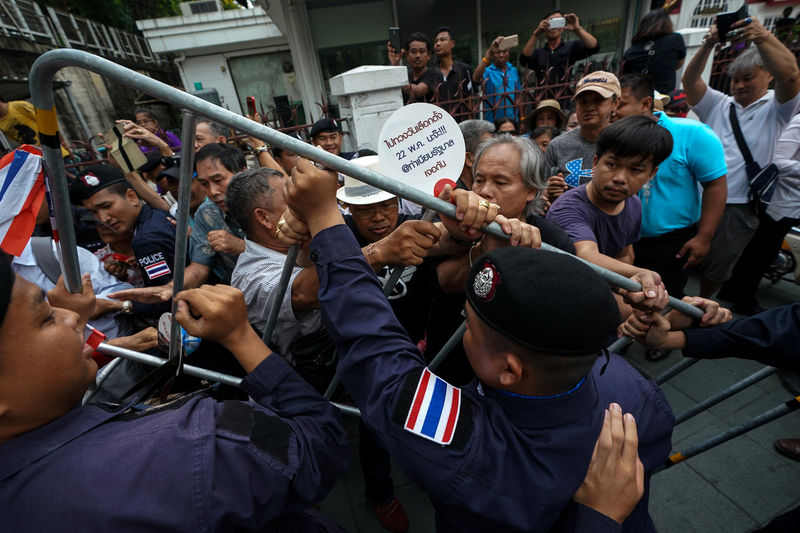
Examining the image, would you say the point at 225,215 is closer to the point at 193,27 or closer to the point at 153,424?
the point at 153,424

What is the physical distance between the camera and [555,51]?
17.7 feet

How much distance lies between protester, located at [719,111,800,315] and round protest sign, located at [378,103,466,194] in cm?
364

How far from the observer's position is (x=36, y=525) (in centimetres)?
73

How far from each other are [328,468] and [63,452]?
2.11 feet

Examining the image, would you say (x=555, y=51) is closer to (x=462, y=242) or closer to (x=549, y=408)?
(x=462, y=242)

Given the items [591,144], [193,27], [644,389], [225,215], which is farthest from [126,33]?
[644,389]

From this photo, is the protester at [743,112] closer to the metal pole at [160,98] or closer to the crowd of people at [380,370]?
the crowd of people at [380,370]

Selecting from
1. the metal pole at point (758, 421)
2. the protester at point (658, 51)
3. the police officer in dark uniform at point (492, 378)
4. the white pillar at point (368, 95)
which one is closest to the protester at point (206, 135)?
the white pillar at point (368, 95)

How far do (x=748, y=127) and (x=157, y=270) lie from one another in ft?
16.4

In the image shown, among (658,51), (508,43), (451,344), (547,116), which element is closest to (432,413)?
(451,344)

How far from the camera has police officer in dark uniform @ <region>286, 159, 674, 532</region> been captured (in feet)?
2.86

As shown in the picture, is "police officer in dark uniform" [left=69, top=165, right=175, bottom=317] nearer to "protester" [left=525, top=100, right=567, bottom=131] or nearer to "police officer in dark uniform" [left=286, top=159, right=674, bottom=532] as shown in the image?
"police officer in dark uniform" [left=286, top=159, right=674, bottom=532]

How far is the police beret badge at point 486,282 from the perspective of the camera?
0.93 m

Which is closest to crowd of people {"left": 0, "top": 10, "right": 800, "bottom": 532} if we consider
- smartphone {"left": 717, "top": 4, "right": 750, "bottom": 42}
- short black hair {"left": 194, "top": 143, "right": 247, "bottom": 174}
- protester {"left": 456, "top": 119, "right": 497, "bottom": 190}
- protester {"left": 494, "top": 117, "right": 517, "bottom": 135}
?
short black hair {"left": 194, "top": 143, "right": 247, "bottom": 174}
